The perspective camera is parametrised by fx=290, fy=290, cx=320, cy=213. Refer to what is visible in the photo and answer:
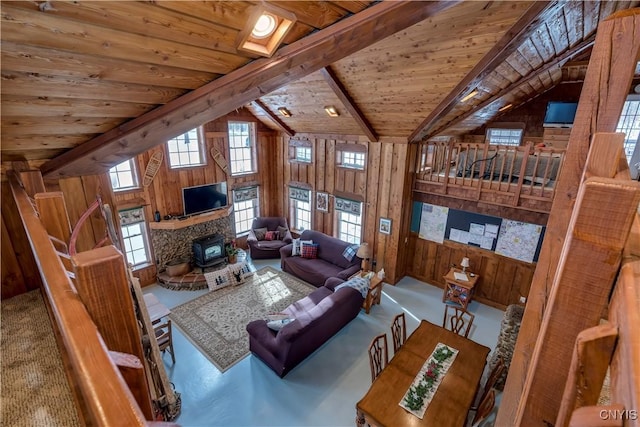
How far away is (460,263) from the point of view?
600 centimetres

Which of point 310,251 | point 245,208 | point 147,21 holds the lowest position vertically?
point 310,251

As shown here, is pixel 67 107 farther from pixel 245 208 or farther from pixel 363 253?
pixel 245 208

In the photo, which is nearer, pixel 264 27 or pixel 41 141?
pixel 264 27

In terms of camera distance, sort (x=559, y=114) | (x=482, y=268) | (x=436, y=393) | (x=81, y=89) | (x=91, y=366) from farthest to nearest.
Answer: (x=559, y=114)
(x=482, y=268)
(x=436, y=393)
(x=81, y=89)
(x=91, y=366)

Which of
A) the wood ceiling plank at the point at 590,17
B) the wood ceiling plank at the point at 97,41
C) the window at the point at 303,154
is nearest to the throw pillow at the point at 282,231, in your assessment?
the window at the point at 303,154

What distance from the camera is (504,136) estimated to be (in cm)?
902

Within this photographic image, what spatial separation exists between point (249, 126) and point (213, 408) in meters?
6.28

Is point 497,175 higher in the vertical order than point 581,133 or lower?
lower

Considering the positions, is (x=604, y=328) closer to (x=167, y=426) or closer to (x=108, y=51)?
(x=167, y=426)

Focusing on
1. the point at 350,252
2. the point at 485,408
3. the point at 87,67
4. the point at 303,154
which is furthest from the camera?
the point at 303,154

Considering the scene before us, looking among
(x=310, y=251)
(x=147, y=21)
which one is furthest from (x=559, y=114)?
(x=147, y=21)

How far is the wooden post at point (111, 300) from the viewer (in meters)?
0.65

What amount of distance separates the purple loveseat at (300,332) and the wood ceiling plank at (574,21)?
4.47 m

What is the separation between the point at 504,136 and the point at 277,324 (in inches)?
351
